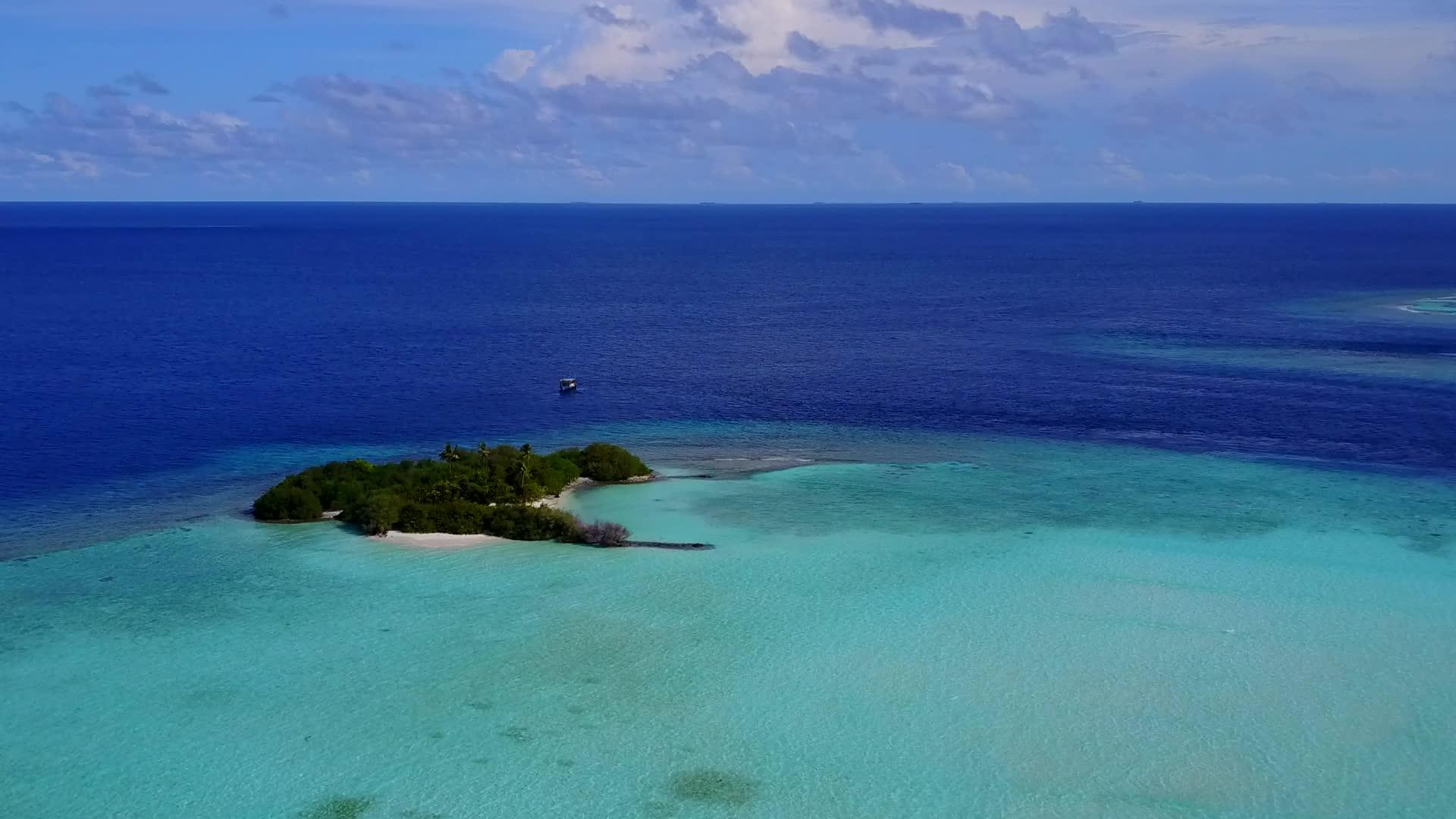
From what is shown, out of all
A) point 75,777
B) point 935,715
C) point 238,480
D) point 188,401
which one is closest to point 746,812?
point 935,715

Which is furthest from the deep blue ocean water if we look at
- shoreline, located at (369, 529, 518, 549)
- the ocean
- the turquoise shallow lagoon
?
the turquoise shallow lagoon

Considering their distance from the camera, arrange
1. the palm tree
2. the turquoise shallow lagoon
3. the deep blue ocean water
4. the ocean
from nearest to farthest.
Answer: the turquoise shallow lagoon → the ocean → the palm tree → the deep blue ocean water

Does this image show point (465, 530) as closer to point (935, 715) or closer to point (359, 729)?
point (359, 729)

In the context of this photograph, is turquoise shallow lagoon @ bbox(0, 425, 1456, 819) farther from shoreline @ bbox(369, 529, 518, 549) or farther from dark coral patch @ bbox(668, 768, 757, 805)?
shoreline @ bbox(369, 529, 518, 549)

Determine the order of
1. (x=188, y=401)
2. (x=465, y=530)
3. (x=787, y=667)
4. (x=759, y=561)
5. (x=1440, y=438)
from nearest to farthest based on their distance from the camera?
(x=787, y=667)
(x=759, y=561)
(x=465, y=530)
(x=1440, y=438)
(x=188, y=401)

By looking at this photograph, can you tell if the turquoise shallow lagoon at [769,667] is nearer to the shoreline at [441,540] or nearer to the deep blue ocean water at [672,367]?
the shoreline at [441,540]

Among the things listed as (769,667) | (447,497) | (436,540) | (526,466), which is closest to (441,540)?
(436,540)
